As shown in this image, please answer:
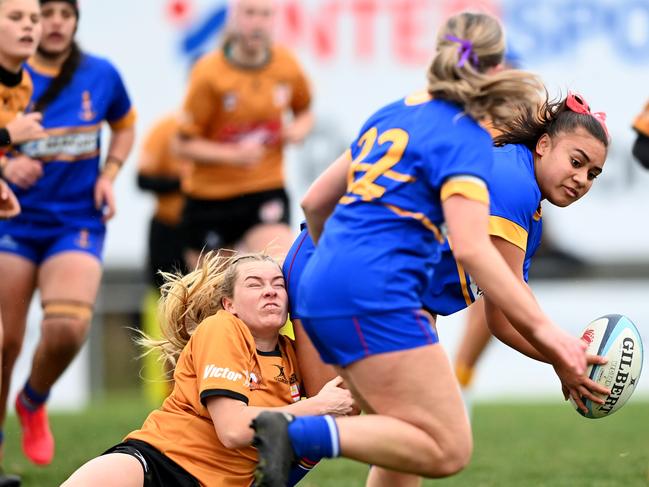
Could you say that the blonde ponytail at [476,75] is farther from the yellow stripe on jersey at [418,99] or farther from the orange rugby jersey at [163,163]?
the orange rugby jersey at [163,163]

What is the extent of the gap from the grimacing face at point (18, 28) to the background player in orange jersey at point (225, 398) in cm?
169

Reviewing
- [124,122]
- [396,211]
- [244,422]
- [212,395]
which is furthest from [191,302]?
[124,122]

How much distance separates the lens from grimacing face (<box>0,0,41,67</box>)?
5.46 meters

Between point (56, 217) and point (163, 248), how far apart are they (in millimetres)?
3143

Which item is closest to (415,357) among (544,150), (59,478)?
(544,150)

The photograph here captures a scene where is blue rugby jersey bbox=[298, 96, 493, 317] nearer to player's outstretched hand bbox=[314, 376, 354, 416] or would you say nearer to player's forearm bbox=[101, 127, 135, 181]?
player's outstretched hand bbox=[314, 376, 354, 416]

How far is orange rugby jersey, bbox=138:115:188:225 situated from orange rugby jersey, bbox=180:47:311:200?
4.59ft

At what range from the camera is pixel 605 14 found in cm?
1273

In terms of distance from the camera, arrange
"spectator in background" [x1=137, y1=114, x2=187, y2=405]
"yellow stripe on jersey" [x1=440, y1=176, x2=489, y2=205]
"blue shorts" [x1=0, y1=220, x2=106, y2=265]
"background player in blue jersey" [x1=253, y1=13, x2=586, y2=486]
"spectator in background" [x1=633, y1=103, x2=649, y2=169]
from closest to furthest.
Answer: "yellow stripe on jersey" [x1=440, y1=176, x2=489, y2=205] < "background player in blue jersey" [x1=253, y1=13, x2=586, y2=486] < "blue shorts" [x1=0, y1=220, x2=106, y2=265] < "spectator in background" [x1=633, y1=103, x2=649, y2=169] < "spectator in background" [x1=137, y1=114, x2=187, y2=405]

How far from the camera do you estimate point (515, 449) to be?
275 inches

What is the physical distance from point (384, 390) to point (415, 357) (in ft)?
0.47

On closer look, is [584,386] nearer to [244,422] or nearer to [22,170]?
[244,422]

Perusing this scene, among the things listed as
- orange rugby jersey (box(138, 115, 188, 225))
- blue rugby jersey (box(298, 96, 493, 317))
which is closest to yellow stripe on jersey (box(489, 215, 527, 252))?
blue rugby jersey (box(298, 96, 493, 317))

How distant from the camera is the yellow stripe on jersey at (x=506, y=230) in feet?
13.5
